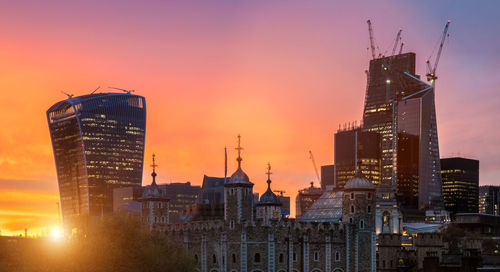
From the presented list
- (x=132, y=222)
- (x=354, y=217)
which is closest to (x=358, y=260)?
(x=354, y=217)

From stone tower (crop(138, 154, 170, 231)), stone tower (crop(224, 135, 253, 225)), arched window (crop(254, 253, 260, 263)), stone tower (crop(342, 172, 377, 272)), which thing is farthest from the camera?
stone tower (crop(138, 154, 170, 231))

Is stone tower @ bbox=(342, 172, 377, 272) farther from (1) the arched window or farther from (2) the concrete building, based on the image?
(1) the arched window

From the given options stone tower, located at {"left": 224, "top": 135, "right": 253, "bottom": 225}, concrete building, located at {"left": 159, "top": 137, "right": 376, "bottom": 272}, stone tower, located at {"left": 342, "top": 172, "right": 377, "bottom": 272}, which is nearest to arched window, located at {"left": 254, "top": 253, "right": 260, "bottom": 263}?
concrete building, located at {"left": 159, "top": 137, "right": 376, "bottom": 272}

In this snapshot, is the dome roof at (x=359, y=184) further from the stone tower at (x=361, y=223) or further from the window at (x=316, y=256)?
the window at (x=316, y=256)

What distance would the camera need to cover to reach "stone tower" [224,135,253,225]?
419 ft

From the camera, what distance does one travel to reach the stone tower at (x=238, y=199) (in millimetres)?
127562

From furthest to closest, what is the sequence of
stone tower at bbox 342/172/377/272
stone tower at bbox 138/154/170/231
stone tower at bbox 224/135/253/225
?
stone tower at bbox 138/154/170/231 < stone tower at bbox 342/172/377/272 < stone tower at bbox 224/135/253/225

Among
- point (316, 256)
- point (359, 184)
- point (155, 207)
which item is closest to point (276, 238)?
point (316, 256)

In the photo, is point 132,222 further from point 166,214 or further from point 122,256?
point 166,214

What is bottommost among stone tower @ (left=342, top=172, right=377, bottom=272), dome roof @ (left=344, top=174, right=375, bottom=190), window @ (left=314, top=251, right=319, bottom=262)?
window @ (left=314, top=251, right=319, bottom=262)

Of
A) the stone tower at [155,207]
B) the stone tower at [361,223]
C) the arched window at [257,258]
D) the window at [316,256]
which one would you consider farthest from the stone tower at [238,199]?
the stone tower at [155,207]

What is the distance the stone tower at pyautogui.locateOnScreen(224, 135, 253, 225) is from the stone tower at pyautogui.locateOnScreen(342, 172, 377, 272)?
701 inches

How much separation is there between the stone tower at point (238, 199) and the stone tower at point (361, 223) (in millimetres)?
17805

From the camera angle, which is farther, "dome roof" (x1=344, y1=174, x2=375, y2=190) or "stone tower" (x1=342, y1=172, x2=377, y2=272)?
"dome roof" (x1=344, y1=174, x2=375, y2=190)
